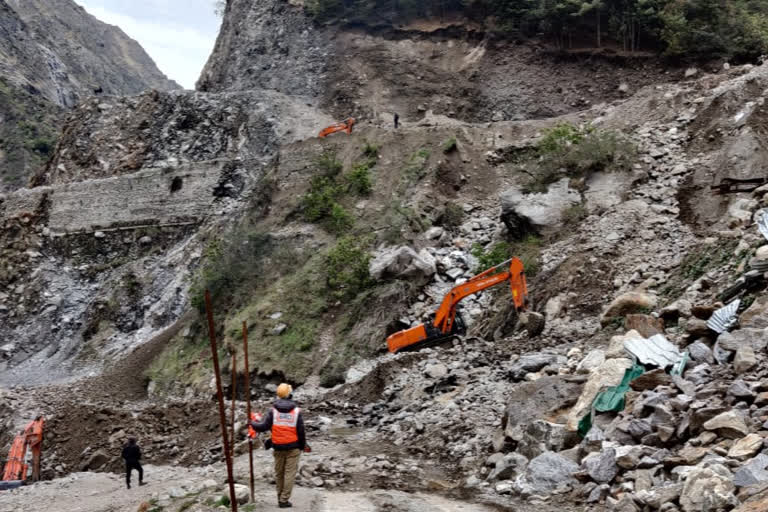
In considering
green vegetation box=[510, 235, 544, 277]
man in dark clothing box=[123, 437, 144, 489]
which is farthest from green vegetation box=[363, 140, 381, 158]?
man in dark clothing box=[123, 437, 144, 489]

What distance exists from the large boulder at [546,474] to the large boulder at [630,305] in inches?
170

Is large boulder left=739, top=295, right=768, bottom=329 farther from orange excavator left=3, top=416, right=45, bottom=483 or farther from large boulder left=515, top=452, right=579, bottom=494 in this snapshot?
orange excavator left=3, top=416, right=45, bottom=483

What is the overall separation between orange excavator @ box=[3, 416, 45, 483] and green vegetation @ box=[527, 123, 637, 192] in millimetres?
11695

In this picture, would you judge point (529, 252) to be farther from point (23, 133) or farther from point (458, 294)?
point (23, 133)

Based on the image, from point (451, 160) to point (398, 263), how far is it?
17.3 ft

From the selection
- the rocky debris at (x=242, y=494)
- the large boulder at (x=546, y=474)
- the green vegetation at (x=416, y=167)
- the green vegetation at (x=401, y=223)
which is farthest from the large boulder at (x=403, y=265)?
the rocky debris at (x=242, y=494)

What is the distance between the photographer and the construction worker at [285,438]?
266 inches

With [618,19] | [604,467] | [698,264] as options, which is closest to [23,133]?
[618,19]

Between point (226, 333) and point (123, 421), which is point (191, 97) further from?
point (123, 421)

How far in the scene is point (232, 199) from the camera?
2530cm

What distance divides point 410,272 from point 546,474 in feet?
30.6

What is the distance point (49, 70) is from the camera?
240 ft

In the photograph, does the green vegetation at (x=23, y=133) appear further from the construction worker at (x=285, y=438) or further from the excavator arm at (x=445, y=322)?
the construction worker at (x=285, y=438)

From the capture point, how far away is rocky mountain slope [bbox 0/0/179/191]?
5488cm
